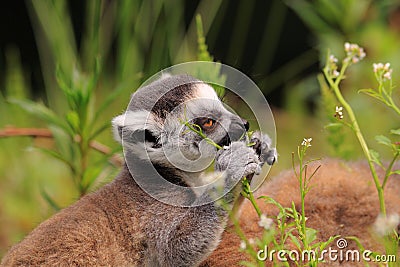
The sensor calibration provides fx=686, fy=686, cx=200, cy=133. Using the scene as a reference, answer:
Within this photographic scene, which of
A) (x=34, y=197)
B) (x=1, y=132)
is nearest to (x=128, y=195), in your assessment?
(x=1, y=132)

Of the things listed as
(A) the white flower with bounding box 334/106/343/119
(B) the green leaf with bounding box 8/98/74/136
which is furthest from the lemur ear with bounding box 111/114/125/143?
(A) the white flower with bounding box 334/106/343/119

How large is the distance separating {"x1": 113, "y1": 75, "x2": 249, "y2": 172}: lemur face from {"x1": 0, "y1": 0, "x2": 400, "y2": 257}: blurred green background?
523 mm

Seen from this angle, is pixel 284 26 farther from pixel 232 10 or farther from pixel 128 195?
pixel 128 195

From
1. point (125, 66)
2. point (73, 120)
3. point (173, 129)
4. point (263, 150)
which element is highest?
point (125, 66)

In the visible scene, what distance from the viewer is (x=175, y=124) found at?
114 inches

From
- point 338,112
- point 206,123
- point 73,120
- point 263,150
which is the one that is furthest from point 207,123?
point 73,120

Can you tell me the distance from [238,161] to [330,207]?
0.64 m

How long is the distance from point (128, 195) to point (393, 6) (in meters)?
3.54

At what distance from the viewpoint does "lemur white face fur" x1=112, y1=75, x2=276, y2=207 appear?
2844mm

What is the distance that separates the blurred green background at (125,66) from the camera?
12.2 ft

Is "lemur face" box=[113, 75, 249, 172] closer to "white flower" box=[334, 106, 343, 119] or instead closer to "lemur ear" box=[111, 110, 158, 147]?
"lemur ear" box=[111, 110, 158, 147]

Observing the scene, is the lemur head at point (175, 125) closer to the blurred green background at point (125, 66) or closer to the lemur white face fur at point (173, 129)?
the lemur white face fur at point (173, 129)

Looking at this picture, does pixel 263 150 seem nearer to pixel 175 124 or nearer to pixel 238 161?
pixel 238 161

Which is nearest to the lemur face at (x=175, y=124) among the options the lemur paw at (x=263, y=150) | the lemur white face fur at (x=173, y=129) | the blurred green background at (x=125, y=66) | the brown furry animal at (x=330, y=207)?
the lemur white face fur at (x=173, y=129)
